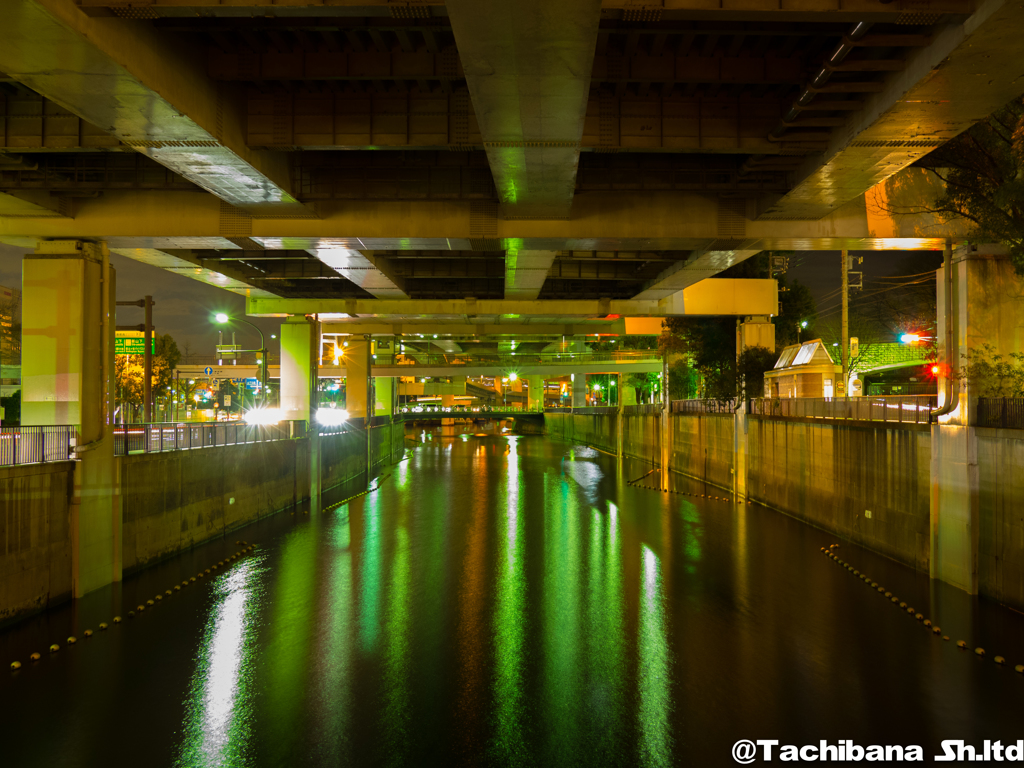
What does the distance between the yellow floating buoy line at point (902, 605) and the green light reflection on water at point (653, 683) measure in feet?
16.9

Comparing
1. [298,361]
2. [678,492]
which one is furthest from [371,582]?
[678,492]

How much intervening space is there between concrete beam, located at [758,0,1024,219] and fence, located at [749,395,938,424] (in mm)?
6588

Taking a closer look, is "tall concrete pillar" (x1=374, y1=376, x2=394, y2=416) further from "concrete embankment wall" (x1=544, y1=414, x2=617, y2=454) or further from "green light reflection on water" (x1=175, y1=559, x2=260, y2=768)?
"green light reflection on water" (x1=175, y1=559, x2=260, y2=768)

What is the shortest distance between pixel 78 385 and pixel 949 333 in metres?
21.0

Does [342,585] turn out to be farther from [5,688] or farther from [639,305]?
[639,305]

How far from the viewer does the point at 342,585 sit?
18422 mm

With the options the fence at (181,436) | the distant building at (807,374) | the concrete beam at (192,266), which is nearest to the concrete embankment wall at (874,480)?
the distant building at (807,374)

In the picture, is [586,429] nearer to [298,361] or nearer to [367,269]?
[298,361]

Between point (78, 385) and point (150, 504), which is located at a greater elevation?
point (78, 385)

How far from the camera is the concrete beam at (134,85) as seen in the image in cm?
940

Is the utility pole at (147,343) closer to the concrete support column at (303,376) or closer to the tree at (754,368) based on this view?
the concrete support column at (303,376)

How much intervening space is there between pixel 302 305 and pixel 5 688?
84.2ft

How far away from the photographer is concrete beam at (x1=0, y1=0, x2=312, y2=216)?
30.8 feet

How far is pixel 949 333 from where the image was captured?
17828 millimetres
